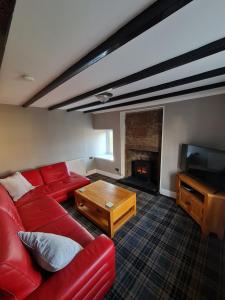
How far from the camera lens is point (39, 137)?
3.53m

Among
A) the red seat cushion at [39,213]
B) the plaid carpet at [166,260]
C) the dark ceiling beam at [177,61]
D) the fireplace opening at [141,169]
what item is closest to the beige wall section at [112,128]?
the fireplace opening at [141,169]

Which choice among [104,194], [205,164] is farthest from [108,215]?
[205,164]

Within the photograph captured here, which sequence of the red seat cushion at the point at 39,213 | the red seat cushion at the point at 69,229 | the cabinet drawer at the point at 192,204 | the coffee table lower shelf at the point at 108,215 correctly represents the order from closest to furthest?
the red seat cushion at the point at 69,229, the red seat cushion at the point at 39,213, the coffee table lower shelf at the point at 108,215, the cabinet drawer at the point at 192,204

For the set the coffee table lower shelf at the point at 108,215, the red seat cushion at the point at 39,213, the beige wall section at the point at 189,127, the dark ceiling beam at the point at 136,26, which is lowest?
the coffee table lower shelf at the point at 108,215

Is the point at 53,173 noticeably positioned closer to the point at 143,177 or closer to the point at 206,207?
the point at 143,177

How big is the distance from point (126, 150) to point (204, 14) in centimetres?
347

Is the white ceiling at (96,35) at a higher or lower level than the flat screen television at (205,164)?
higher

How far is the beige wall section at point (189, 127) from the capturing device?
2.36 meters

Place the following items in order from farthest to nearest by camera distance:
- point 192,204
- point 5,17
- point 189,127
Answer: point 189,127, point 192,204, point 5,17

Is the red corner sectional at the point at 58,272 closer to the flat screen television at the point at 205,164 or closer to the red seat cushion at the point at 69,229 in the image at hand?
the red seat cushion at the point at 69,229

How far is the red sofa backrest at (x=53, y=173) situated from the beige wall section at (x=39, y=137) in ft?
1.57

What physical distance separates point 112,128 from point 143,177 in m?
1.77

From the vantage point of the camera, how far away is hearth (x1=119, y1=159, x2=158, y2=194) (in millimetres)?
3604

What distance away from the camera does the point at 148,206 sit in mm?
2834
